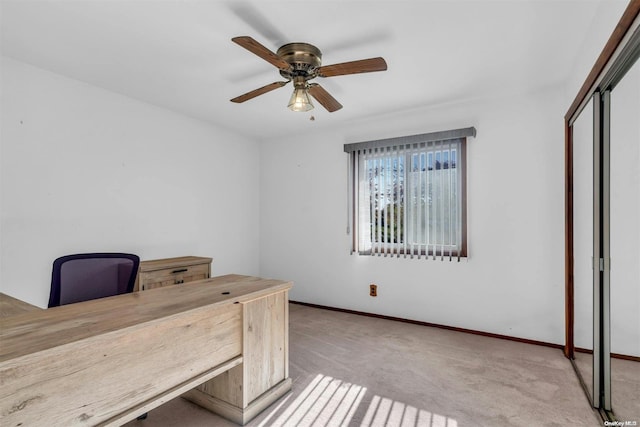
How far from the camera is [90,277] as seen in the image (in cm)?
201

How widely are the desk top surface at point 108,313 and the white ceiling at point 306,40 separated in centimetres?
160

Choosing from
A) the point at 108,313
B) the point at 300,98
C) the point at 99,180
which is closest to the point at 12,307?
the point at 108,313

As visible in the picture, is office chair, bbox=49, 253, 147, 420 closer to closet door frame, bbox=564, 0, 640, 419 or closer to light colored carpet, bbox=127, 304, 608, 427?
light colored carpet, bbox=127, 304, 608, 427

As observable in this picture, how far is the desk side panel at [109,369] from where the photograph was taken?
103 centimetres

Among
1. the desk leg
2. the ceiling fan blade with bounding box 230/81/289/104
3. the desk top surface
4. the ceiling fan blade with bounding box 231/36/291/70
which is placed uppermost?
the ceiling fan blade with bounding box 231/36/291/70

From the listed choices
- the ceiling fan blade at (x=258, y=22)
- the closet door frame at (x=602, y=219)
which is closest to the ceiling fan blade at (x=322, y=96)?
the ceiling fan blade at (x=258, y=22)

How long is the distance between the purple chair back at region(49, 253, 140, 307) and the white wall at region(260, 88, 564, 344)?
247cm

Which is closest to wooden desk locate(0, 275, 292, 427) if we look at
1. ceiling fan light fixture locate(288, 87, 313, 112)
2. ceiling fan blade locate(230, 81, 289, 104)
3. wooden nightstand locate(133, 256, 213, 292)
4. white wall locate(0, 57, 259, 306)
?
wooden nightstand locate(133, 256, 213, 292)

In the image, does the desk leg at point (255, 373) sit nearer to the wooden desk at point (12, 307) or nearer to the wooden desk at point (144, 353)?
the wooden desk at point (144, 353)

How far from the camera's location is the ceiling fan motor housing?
2057 millimetres

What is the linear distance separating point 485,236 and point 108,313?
10.3 ft

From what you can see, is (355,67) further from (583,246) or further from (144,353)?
(583,246)

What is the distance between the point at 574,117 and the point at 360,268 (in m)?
2.48

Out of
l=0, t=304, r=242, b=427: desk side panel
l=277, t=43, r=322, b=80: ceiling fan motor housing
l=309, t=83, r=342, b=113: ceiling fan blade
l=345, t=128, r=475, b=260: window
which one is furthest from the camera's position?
l=345, t=128, r=475, b=260: window
